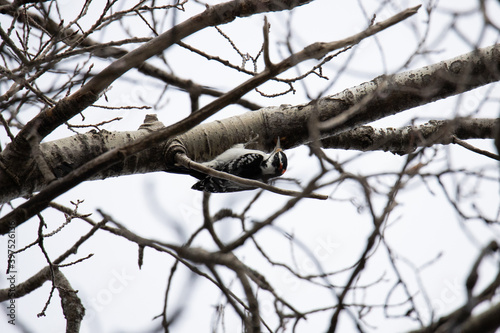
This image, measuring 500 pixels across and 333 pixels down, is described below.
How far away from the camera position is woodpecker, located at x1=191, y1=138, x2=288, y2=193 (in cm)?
403

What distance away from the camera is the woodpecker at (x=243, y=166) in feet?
13.2

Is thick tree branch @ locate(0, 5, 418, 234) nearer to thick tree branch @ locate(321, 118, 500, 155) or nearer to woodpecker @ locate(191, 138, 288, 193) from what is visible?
woodpecker @ locate(191, 138, 288, 193)

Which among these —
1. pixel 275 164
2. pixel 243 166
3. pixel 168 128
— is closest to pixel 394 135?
pixel 275 164

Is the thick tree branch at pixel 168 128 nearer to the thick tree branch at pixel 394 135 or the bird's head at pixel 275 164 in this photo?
the thick tree branch at pixel 394 135

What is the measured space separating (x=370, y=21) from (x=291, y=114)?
897 millimetres

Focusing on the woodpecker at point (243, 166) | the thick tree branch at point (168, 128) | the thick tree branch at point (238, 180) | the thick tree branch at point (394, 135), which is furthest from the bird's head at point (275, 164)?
the thick tree branch at point (168, 128)

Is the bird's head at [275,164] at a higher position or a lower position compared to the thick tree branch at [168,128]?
higher

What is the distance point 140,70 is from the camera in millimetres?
4152

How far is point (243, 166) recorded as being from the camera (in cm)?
457

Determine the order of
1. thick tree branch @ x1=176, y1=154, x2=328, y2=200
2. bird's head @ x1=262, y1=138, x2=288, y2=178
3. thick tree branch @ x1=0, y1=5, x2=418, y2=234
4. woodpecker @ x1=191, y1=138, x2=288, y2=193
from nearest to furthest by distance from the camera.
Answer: thick tree branch @ x1=0, y1=5, x2=418, y2=234
thick tree branch @ x1=176, y1=154, x2=328, y2=200
woodpecker @ x1=191, y1=138, x2=288, y2=193
bird's head @ x1=262, y1=138, x2=288, y2=178

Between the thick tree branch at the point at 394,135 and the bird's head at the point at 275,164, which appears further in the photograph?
the bird's head at the point at 275,164

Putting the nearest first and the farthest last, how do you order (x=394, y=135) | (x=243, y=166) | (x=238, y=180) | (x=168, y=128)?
(x=168, y=128), (x=238, y=180), (x=394, y=135), (x=243, y=166)

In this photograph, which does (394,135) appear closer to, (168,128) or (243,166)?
(243,166)

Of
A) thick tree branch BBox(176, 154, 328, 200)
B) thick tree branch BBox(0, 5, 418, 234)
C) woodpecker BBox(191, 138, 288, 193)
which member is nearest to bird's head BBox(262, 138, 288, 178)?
woodpecker BBox(191, 138, 288, 193)
